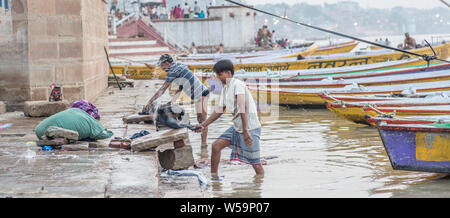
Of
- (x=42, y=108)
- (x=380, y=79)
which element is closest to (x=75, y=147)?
(x=42, y=108)

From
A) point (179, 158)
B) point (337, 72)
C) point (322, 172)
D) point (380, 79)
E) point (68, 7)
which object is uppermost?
point (68, 7)

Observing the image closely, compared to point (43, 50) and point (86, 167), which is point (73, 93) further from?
point (86, 167)

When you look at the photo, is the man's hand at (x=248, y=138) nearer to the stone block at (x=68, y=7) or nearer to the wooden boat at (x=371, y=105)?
the wooden boat at (x=371, y=105)

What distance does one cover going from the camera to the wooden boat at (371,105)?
1136 cm

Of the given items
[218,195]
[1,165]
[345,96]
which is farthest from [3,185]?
[345,96]

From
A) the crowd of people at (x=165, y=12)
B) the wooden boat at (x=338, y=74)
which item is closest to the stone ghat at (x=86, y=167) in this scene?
the wooden boat at (x=338, y=74)

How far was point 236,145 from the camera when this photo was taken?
7133 millimetres

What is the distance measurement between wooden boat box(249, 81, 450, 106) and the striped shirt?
18.7 ft

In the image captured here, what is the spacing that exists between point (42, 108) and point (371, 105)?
19.1ft

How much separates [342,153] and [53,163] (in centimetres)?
505

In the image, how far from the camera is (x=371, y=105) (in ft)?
37.9

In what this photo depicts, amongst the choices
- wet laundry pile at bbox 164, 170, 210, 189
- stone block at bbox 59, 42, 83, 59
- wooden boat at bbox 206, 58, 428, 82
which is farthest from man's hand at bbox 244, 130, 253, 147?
wooden boat at bbox 206, 58, 428, 82

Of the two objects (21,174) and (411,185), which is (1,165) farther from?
(411,185)

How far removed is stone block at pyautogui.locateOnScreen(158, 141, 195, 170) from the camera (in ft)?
24.2
